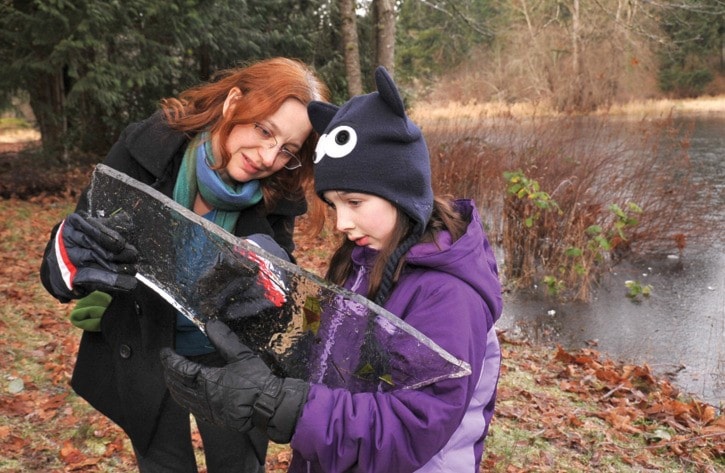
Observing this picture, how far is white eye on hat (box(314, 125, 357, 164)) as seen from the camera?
149 centimetres

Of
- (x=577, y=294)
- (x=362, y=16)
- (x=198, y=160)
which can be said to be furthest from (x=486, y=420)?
(x=362, y=16)

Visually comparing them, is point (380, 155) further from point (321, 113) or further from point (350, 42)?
point (350, 42)

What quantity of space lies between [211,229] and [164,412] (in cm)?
69

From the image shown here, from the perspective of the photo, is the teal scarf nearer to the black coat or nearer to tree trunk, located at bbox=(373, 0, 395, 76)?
the black coat

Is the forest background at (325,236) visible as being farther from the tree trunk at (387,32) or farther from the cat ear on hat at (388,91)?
the cat ear on hat at (388,91)

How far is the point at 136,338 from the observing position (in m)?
1.81

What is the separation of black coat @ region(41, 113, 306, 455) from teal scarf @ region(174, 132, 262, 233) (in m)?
0.04

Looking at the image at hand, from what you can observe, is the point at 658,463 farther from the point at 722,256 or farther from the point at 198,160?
the point at 722,256

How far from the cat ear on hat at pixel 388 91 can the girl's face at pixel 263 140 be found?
17.4 inches

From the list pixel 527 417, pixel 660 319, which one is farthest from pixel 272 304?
pixel 660 319

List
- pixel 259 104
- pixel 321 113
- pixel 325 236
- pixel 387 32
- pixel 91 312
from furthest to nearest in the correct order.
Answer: pixel 387 32 < pixel 325 236 < pixel 91 312 < pixel 259 104 < pixel 321 113

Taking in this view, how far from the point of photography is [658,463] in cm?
338

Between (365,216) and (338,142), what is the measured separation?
0.65ft

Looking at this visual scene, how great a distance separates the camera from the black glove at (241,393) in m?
1.28
